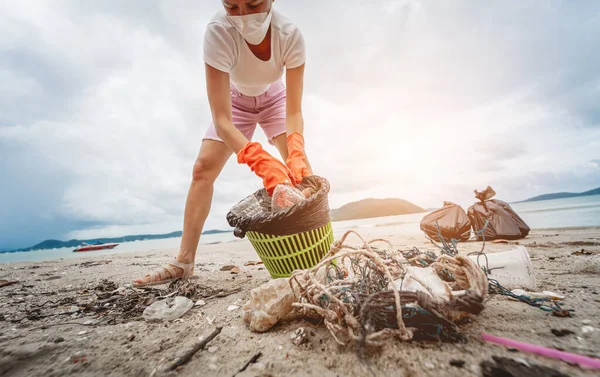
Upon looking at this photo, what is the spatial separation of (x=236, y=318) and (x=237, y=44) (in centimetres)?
211

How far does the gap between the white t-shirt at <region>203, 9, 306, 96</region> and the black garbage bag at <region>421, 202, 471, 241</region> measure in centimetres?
287

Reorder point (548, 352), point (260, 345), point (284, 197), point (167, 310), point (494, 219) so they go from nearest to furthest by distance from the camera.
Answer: point (548, 352) → point (260, 345) → point (167, 310) → point (284, 197) → point (494, 219)

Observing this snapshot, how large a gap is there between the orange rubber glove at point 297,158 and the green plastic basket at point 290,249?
620 millimetres

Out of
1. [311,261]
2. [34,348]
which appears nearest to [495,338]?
[311,261]

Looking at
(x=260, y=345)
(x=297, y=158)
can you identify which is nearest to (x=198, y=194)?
(x=297, y=158)

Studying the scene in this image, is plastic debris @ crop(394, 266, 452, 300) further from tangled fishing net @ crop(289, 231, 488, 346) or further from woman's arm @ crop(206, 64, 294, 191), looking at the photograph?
woman's arm @ crop(206, 64, 294, 191)

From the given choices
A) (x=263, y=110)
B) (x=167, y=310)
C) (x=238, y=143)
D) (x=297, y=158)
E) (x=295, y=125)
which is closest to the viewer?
(x=167, y=310)

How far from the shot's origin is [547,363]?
70cm

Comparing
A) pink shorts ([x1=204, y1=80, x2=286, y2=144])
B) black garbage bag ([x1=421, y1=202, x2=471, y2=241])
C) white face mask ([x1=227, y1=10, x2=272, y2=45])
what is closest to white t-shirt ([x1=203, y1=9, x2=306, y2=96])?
white face mask ([x1=227, y1=10, x2=272, y2=45])

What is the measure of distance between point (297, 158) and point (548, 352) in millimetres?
1856

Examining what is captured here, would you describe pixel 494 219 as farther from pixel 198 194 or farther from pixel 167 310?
pixel 167 310

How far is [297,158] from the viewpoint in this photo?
2221 mm

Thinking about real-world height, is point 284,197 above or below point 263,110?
below

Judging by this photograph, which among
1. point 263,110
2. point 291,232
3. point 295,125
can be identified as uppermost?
point 263,110
